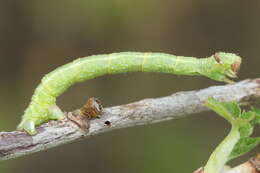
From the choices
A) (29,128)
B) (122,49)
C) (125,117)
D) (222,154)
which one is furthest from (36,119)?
(122,49)

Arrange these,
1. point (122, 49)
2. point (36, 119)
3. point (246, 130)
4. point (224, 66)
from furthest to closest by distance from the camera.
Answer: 1. point (122, 49)
2. point (224, 66)
3. point (36, 119)
4. point (246, 130)

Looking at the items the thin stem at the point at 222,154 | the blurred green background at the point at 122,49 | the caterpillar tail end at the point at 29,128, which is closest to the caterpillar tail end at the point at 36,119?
the caterpillar tail end at the point at 29,128

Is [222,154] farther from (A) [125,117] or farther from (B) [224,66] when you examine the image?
(B) [224,66]

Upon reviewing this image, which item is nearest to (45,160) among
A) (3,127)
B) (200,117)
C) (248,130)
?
(3,127)

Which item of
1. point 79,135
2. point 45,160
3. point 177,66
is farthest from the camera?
point 45,160

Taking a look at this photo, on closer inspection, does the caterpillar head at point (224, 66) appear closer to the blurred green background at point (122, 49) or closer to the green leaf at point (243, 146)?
the green leaf at point (243, 146)

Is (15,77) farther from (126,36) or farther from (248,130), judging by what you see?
(248,130)

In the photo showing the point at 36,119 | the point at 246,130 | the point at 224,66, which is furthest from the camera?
the point at 224,66
